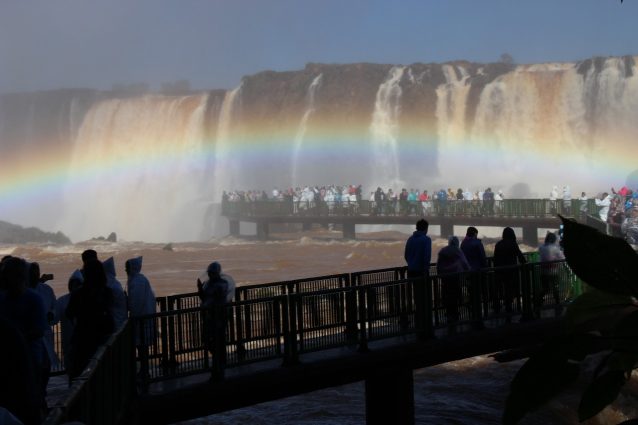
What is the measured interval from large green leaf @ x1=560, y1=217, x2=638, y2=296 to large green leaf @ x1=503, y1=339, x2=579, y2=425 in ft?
0.30

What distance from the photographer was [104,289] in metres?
6.69

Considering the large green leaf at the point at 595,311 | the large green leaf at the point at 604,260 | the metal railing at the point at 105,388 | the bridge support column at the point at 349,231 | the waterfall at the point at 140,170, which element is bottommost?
the bridge support column at the point at 349,231

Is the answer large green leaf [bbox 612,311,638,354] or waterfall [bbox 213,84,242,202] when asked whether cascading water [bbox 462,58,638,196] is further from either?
large green leaf [bbox 612,311,638,354]

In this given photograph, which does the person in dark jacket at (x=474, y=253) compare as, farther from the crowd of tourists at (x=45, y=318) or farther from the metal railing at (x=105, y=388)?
the metal railing at (x=105, y=388)

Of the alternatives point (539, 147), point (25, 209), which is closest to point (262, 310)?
point (539, 147)

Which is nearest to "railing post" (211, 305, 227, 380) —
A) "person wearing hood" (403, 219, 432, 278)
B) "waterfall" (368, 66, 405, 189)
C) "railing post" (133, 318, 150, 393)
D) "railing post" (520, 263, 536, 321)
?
"railing post" (133, 318, 150, 393)

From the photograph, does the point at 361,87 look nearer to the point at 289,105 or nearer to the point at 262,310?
the point at 289,105

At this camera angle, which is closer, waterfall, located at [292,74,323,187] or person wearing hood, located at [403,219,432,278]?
person wearing hood, located at [403,219,432,278]

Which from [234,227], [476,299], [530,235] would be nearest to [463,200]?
[530,235]

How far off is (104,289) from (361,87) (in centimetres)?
6319

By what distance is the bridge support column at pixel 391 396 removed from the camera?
9086 mm

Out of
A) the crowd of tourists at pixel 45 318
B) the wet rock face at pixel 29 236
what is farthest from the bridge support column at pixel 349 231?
the crowd of tourists at pixel 45 318

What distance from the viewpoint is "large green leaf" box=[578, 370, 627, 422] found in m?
1.16

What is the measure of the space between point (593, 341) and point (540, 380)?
0.28ft
